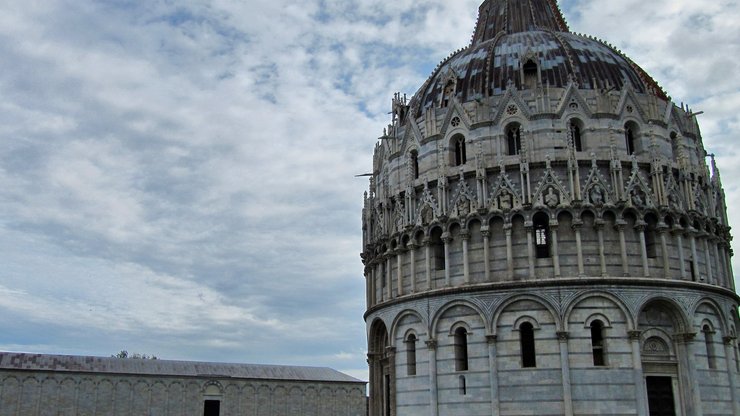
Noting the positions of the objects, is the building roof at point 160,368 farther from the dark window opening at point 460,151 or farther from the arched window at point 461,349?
the dark window opening at point 460,151

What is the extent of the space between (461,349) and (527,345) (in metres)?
3.25

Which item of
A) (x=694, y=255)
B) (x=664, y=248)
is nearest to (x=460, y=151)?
(x=664, y=248)

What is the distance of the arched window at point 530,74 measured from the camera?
38.0 metres

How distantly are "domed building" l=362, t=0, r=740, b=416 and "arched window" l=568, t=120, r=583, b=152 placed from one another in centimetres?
9

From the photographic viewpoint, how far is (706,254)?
117 feet

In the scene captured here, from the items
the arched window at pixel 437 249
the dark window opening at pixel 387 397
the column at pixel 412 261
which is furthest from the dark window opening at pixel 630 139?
the dark window opening at pixel 387 397

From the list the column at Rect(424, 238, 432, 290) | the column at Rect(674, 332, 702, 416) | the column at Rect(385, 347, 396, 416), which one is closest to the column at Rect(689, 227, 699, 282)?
the column at Rect(674, 332, 702, 416)

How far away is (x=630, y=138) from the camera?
36.9 meters

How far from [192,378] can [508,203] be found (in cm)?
3964

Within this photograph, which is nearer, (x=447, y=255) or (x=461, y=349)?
(x=461, y=349)

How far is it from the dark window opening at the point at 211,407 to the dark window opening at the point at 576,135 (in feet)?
139

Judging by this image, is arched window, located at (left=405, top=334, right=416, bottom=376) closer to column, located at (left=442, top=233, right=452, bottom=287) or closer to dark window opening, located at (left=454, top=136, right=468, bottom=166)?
column, located at (left=442, top=233, right=452, bottom=287)

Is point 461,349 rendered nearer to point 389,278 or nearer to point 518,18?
point 389,278

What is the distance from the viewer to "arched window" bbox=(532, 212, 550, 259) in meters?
34.3
